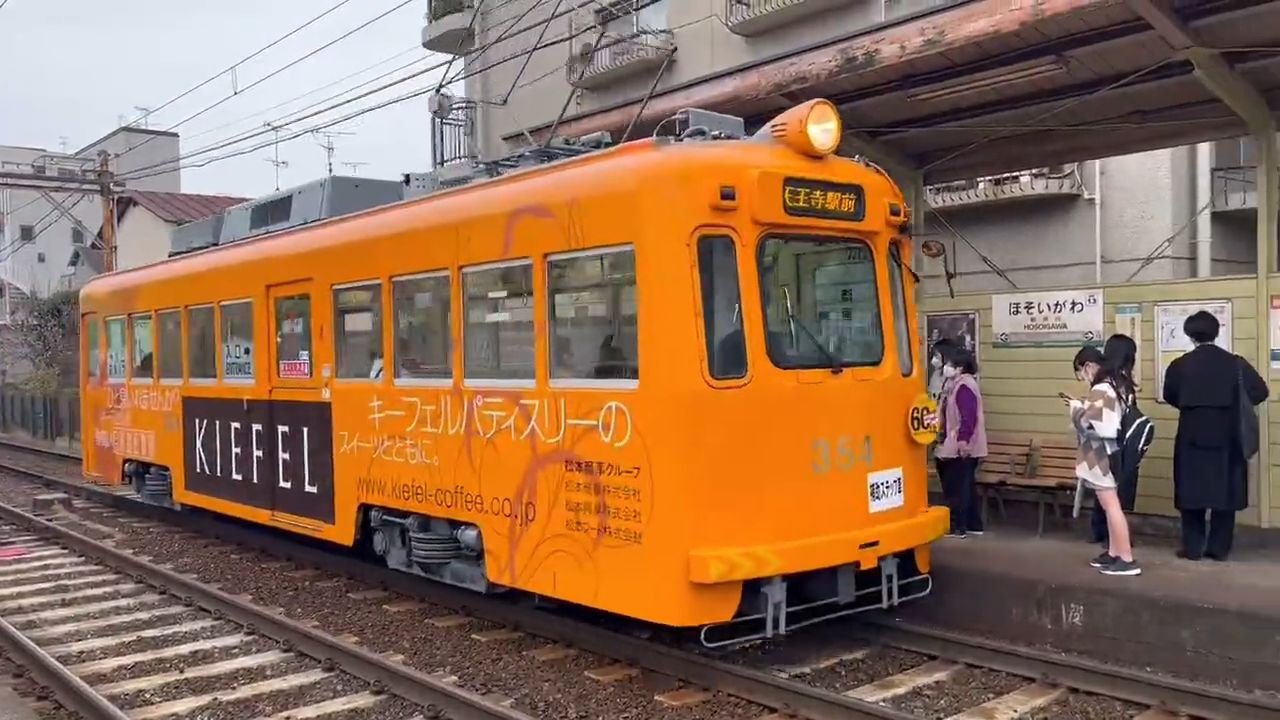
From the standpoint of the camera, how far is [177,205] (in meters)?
31.7

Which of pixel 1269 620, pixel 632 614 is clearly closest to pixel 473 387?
pixel 632 614

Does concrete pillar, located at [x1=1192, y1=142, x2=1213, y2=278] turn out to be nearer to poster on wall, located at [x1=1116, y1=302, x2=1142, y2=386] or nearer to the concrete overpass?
the concrete overpass

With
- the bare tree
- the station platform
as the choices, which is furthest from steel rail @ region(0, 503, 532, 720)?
the bare tree

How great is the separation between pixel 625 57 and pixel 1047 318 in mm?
9593

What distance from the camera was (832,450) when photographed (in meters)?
5.72

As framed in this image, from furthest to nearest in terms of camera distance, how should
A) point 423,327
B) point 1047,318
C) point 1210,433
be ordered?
point 1047,318 → point 1210,433 → point 423,327

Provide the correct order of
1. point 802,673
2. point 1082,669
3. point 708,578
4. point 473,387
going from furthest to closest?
1. point 473,387
2. point 802,673
3. point 1082,669
4. point 708,578

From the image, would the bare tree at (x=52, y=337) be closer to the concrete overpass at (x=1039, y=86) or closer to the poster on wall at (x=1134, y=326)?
the concrete overpass at (x=1039, y=86)

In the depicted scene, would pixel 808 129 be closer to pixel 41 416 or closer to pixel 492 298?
pixel 492 298

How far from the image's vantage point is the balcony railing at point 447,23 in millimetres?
20047

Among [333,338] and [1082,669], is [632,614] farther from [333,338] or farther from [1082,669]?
[333,338]

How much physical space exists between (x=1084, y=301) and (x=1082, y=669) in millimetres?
3598

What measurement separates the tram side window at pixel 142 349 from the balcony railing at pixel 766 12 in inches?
329

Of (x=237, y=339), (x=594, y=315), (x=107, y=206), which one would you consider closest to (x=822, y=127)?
(x=594, y=315)
